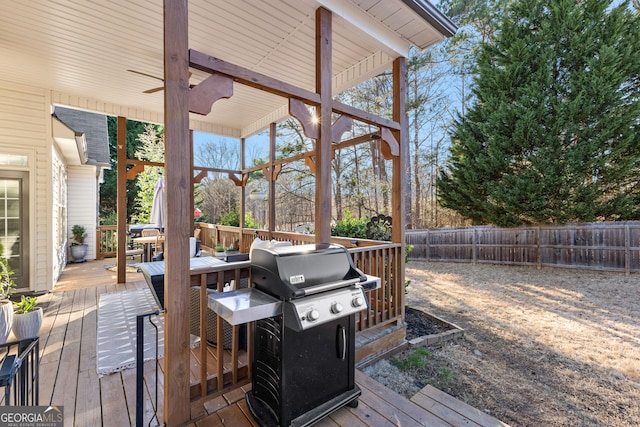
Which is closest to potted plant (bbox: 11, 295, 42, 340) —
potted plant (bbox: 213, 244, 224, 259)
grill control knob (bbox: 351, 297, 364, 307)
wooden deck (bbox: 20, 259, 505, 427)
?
wooden deck (bbox: 20, 259, 505, 427)

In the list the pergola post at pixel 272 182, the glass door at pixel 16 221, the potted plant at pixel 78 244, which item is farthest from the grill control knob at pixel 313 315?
the potted plant at pixel 78 244

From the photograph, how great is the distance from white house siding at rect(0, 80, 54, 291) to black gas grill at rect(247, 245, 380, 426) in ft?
16.8

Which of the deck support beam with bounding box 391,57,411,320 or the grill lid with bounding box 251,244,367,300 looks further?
the deck support beam with bounding box 391,57,411,320

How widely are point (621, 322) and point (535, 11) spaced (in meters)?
8.84

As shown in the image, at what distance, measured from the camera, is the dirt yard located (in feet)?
9.16

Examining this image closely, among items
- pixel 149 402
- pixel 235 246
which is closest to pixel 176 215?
pixel 149 402

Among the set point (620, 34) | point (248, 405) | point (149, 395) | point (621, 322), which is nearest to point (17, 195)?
point (149, 395)

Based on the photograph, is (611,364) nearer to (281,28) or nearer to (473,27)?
(281,28)

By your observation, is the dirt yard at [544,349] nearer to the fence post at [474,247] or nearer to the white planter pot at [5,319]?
the fence post at [474,247]

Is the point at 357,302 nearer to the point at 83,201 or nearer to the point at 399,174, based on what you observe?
the point at 399,174

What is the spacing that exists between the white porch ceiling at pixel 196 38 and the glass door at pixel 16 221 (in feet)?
5.35

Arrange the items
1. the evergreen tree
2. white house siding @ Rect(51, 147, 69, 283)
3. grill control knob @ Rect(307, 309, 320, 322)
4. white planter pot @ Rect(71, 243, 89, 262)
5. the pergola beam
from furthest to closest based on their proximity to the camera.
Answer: white planter pot @ Rect(71, 243, 89, 262), the evergreen tree, white house siding @ Rect(51, 147, 69, 283), the pergola beam, grill control knob @ Rect(307, 309, 320, 322)

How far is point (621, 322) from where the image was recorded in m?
4.71

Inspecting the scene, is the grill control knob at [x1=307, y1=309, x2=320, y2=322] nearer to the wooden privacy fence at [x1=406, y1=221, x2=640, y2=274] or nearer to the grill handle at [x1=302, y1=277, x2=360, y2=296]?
the grill handle at [x1=302, y1=277, x2=360, y2=296]
